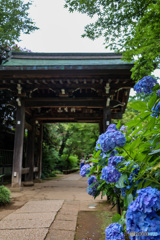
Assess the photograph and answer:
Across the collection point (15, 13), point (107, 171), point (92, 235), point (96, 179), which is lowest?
point (92, 235)

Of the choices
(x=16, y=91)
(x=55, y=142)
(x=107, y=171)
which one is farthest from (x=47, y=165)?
(x=107, y=171)

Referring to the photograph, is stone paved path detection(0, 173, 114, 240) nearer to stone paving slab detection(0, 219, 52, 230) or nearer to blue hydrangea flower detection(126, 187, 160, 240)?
stone paving slab detection(0, 219, 52, 230)

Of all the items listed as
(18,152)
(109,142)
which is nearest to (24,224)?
(109,142)

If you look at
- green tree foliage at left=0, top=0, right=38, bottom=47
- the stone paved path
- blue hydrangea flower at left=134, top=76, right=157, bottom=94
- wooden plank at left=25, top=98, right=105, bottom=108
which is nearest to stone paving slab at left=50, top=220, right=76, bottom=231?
the stone paved path

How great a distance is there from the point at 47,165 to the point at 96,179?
9317 millimetres

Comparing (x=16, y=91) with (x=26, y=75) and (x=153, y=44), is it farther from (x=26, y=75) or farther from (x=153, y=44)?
(x=153, y=44)

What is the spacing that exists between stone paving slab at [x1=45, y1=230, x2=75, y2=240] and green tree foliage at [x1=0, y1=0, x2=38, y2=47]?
21.0 ft

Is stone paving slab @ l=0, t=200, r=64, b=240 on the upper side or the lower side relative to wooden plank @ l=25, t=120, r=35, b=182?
lower

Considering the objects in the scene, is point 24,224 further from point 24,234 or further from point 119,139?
point 119,139

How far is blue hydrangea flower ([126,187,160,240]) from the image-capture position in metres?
0.65

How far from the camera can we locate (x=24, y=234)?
7.09ft

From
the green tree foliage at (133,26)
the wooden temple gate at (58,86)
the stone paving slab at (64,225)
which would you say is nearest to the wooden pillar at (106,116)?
the wooden temple gate at (58,86)

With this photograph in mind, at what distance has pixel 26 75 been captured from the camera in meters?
5.24

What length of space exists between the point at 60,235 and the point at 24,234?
0.42 metres
